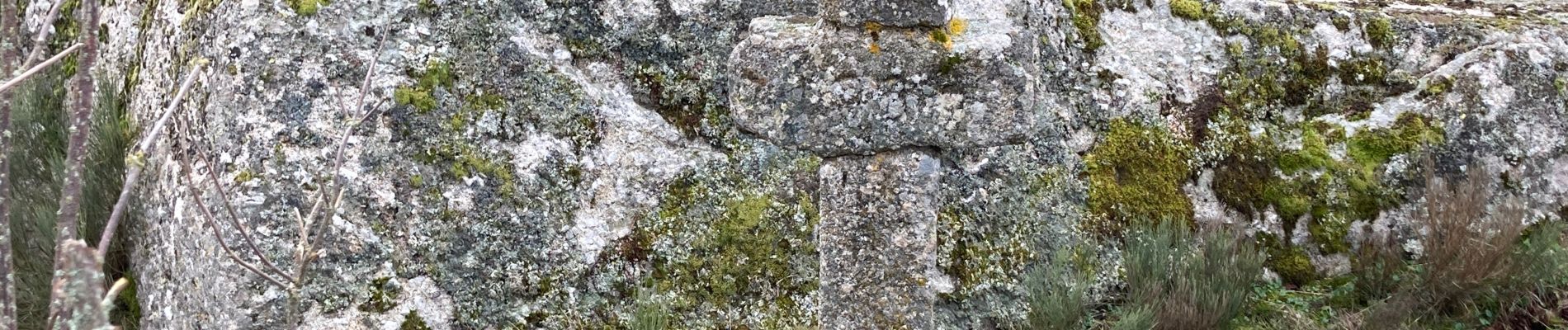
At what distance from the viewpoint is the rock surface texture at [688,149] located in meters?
3.46

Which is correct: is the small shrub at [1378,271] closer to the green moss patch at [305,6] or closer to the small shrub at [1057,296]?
the small shrub at [1057,296]

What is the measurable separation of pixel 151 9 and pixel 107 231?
3.16 metres

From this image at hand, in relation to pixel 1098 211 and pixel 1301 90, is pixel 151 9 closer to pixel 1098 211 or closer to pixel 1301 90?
pixel 1098 211

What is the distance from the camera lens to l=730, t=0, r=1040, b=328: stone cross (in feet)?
7.57

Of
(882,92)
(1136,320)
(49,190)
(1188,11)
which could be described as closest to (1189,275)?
(1136,320)

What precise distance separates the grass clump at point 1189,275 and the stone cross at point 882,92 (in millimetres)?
1604

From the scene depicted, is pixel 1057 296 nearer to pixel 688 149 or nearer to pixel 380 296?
pixel 688 149

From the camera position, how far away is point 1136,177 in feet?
13.9

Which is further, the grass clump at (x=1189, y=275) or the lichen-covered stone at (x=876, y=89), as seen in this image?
the grass clump at (x=1189, y=275)

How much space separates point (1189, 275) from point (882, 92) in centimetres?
197

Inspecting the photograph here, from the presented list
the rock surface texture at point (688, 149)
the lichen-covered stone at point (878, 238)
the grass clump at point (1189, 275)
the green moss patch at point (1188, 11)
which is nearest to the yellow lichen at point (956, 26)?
the lichen-covered stone at point (878, 238)

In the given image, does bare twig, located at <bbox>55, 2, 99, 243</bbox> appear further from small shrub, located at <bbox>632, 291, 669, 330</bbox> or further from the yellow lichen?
small shrub, located at <bbox>632, 291, 669, 330</bbox>

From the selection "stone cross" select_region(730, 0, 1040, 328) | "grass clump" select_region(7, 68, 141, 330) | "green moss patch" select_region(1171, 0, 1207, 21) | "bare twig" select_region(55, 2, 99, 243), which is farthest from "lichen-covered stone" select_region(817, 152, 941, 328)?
"grass clump" select_region(7, 68, 141, 330)

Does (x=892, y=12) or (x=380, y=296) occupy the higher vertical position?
(x=892, y=12)
